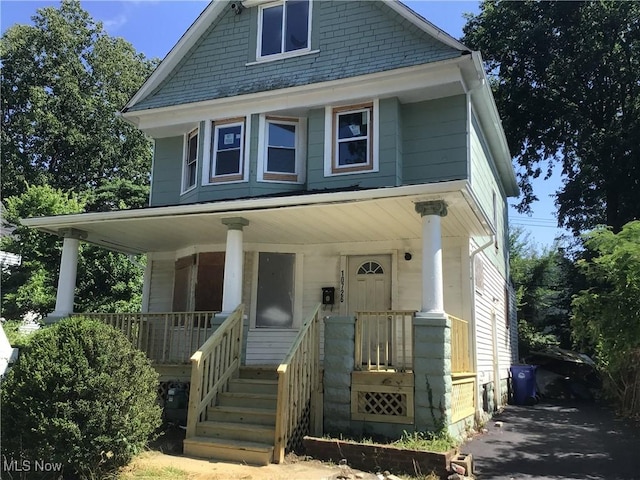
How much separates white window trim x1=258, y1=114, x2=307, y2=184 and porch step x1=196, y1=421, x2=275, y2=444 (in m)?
4.85

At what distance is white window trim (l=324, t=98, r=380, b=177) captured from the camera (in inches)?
384

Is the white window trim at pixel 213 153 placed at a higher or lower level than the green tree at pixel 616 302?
higher

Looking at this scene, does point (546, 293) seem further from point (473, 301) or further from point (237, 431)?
point (237, 431)

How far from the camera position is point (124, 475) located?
5910 millimetres

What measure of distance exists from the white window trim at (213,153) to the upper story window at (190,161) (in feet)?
1.86

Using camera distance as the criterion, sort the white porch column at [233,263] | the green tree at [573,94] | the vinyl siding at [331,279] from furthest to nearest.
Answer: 1. the green tree at [573,94]
2. the vinyl siding at [331,279]
3. the white porch column at [233,263]

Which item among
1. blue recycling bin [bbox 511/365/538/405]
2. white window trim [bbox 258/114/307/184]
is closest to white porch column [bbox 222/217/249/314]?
white window trim [bbox 258/114/307/184]

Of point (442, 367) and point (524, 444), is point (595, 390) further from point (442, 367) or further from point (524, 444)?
point (442, 367)

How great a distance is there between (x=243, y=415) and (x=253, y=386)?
2.56 feet

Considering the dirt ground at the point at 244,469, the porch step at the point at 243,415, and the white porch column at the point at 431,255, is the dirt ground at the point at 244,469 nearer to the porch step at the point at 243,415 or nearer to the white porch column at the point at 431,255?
the porch step at the point at 243,415

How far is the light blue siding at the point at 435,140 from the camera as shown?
9555mm

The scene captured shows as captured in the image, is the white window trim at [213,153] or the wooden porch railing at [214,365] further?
the white window trim at [213,153]

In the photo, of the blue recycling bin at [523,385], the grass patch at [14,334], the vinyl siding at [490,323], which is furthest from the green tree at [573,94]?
the grass patch at [14,334]

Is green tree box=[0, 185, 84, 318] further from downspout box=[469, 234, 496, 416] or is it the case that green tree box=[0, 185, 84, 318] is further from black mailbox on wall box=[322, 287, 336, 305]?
downspout box=[469, 234, 496, 416]
